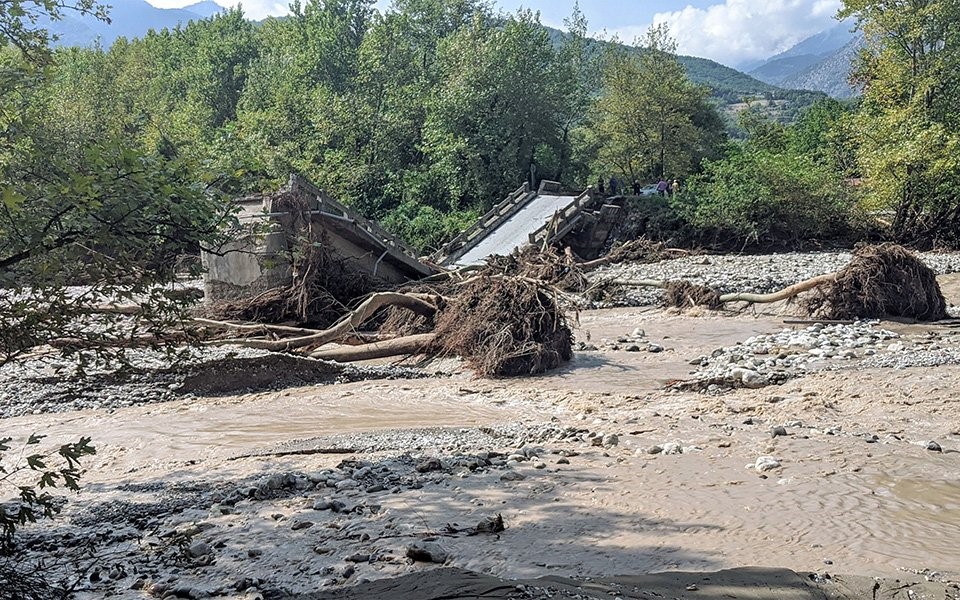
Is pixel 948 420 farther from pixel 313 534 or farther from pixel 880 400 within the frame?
pixel 313 534

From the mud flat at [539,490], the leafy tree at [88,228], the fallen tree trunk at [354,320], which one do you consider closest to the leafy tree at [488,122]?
the fallen tree trunk at [354,320]

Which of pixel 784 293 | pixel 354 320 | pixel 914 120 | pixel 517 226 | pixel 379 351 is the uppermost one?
pixel 914 120

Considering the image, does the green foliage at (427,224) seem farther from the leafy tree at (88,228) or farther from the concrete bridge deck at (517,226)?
the leafy tree at (88,228)

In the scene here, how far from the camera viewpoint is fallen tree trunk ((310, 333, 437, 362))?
651 inches

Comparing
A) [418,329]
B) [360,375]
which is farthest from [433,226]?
[360,375]

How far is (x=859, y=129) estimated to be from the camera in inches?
1313

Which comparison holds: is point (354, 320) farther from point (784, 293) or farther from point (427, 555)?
point (427, 555)

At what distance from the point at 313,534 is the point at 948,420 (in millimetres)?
7075

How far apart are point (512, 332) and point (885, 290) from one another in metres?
7.87

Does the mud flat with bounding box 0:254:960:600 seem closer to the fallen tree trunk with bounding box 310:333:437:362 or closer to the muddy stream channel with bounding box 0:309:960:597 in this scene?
the muddy stream channel with bounding box 0:309:960:597

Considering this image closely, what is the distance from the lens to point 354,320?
1745cm

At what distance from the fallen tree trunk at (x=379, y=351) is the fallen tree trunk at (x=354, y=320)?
1.89ft

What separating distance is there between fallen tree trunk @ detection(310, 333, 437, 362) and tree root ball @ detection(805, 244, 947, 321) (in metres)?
8.25

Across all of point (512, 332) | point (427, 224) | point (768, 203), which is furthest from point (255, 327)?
point (768, 203)
